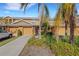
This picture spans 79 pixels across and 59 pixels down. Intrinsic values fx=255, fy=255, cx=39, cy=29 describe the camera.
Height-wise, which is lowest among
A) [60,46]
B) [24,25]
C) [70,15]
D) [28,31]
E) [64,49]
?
[64,49]

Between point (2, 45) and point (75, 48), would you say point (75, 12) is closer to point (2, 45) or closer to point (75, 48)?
point (75, 48)

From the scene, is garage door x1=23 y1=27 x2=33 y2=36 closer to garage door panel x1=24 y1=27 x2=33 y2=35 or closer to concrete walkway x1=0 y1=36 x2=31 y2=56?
garage door panel x1=24 y1=27 x2=33 y2=35

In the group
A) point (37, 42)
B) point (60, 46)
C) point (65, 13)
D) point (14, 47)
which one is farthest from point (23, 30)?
point (65, 13)

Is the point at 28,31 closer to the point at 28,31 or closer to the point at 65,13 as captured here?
the point at 28,31

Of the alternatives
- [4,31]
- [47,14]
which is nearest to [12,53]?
[4,31]

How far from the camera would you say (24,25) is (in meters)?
13.3

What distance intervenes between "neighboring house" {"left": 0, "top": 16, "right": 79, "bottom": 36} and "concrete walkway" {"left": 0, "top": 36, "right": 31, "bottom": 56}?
44 centimetres

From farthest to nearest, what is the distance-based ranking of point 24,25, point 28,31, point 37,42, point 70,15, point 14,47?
point 24,25 < point 28,31 < point 37,42 < point 14,47 < point 70,15

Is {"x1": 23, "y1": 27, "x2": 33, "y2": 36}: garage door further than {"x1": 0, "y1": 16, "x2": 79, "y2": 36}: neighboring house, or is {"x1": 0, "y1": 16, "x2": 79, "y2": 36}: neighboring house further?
{"x1": 23, "y1": 27, "x2": 33, "y2": 36}: garage door

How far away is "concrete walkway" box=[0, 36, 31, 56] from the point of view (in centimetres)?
1126

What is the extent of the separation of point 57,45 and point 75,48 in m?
0.85

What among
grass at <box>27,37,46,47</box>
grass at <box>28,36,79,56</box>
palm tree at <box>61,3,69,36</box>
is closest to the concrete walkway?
grass at <box>27,37,46,47</box>

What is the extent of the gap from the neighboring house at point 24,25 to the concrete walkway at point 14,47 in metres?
0.44

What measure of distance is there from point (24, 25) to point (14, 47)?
1546 mm
